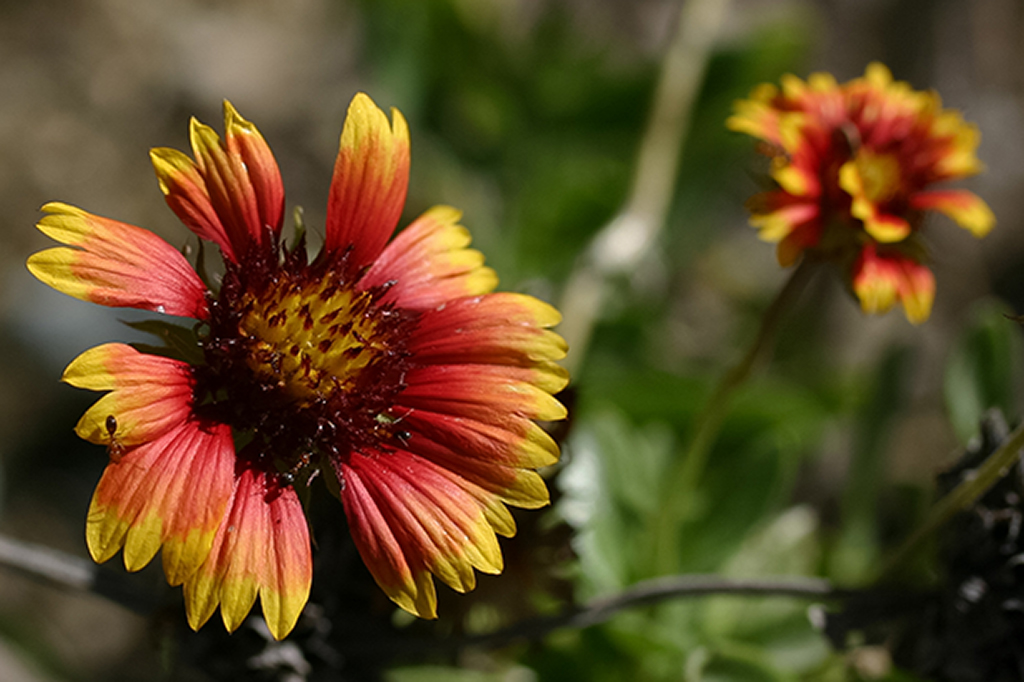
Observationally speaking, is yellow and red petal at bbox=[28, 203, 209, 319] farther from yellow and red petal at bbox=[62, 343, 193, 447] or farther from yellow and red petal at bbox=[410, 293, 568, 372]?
yellow and red petal at bbox=[410, 293, 568, 372]

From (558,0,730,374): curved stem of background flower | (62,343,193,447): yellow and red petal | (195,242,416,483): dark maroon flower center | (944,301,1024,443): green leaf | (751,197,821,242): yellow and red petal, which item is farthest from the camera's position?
(558,0,730,374): curved stem of background flower

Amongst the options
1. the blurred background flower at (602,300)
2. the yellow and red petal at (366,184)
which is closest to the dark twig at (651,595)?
the blurred background flower at (602,300)

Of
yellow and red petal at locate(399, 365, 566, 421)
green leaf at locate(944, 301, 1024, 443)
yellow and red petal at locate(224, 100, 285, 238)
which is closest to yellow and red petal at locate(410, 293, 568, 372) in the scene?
yellow and red petal at locate(399, 365, 566, 421)

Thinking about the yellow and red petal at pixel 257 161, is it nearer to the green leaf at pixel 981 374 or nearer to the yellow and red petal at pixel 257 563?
the yellow and red petal at pixel 257 563

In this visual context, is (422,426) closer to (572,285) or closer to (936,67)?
(572,285)

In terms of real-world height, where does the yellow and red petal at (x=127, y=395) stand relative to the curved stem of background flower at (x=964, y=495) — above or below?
below

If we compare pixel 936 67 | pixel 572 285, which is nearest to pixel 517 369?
pixel 572 285
